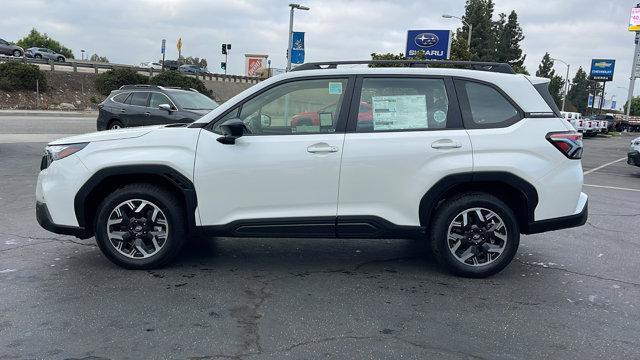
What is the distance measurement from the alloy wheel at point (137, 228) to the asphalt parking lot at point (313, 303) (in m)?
0.23

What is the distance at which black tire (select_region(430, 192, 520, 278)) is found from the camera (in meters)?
4.63

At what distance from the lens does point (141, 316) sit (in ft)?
12.6

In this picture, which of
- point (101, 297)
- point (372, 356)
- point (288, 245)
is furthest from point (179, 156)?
point (372, 356)

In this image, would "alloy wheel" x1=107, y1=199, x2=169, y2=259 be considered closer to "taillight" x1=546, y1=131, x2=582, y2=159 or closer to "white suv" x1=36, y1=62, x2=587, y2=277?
"white suv" x1=36, y1=62, x2=587, y2=277

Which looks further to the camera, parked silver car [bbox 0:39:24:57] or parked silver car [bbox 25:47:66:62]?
parked silver car [bbox 25:47:66:62]

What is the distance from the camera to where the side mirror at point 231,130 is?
4.41 meters

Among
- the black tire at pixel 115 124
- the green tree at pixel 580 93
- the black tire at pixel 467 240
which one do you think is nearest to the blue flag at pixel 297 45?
the black tire at pixel 115 124

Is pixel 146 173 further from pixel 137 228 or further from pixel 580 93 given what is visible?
pixel 580 93

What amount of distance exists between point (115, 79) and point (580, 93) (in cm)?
12069

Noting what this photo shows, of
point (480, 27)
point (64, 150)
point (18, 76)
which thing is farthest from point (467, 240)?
point (480, 27)

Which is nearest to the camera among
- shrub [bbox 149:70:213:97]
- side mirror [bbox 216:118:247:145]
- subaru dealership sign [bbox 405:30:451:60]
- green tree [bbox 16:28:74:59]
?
side mirror [bbox 216:118:247:145]

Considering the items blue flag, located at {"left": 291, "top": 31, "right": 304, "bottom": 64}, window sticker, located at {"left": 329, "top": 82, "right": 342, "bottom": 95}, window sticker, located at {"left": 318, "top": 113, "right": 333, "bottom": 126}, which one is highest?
blue flag, located at {"left": 291, "top": 31, "right": 304, "bottom": 64}

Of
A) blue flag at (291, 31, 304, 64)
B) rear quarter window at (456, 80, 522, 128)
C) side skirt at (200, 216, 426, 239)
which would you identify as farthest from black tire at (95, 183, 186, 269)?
blue flag at (291, 31, 304, 64)

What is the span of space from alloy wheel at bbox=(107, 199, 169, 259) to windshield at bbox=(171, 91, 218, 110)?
31.1 feet
